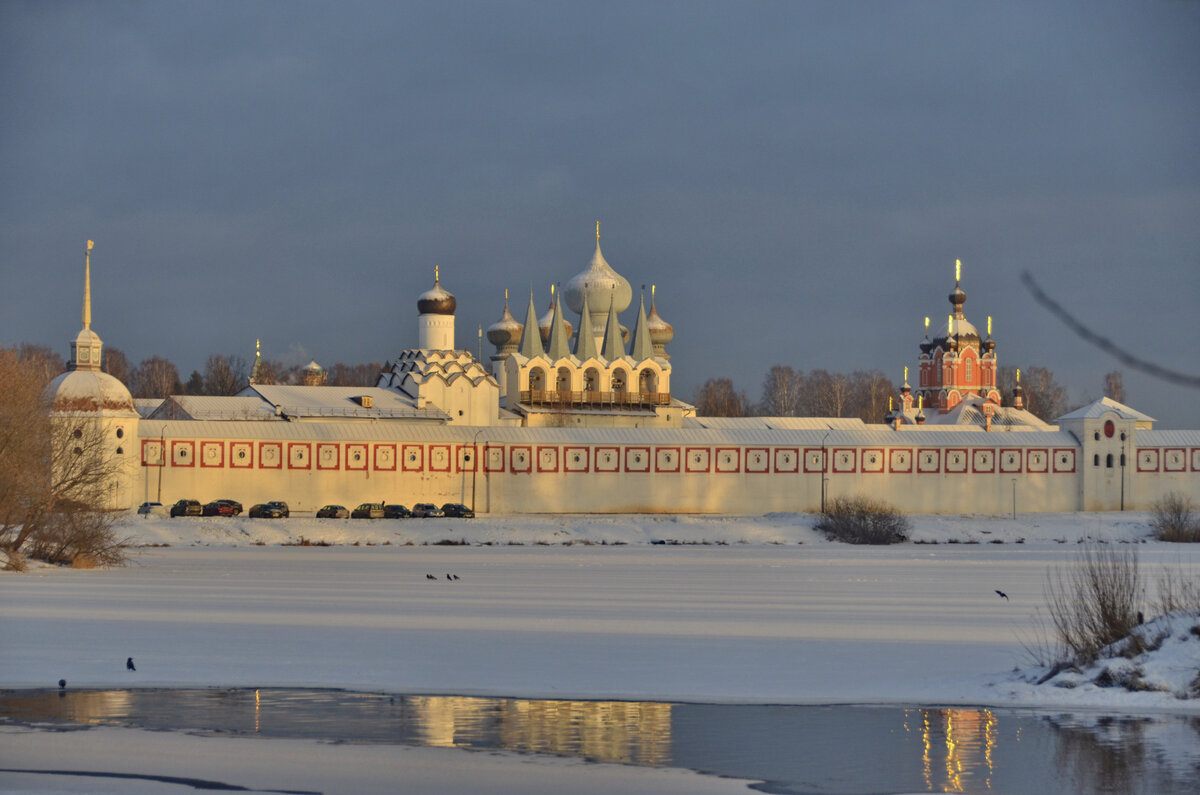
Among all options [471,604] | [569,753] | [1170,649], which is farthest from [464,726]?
[471,604]

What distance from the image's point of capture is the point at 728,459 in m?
48.1

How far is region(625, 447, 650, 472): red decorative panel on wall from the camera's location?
47.2m

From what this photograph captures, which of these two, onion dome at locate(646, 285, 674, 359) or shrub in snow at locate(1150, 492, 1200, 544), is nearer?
shrub in snow at locate(1150, 492, 1200, 544)

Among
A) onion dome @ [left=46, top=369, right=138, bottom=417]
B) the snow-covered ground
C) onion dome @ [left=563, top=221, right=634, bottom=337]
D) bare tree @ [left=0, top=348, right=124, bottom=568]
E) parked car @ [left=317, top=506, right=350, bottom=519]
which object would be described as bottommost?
the snow-covered ground

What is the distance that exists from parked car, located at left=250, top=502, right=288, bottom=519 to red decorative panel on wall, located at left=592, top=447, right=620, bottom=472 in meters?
9.78

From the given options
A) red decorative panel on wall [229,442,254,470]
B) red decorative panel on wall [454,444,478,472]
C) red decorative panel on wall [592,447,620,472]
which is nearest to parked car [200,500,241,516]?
red decorative panel on wall [229,442,254,470]

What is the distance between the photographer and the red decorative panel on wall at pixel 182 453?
42.8 metres

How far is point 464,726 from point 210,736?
184 cm

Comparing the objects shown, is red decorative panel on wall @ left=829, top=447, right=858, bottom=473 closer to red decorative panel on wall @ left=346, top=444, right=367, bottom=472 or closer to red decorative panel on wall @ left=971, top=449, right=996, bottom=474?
red decorative panel on wall @ left=971, top=449, right=996, bottom=474

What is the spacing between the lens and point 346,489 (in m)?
44.5

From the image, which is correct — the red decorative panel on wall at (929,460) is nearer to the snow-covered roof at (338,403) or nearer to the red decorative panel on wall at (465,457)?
the red decorative panel on wall at (465,457)

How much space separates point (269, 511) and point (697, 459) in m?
13.6

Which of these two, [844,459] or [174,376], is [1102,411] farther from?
[174,376]

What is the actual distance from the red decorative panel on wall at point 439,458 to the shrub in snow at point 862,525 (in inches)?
436
